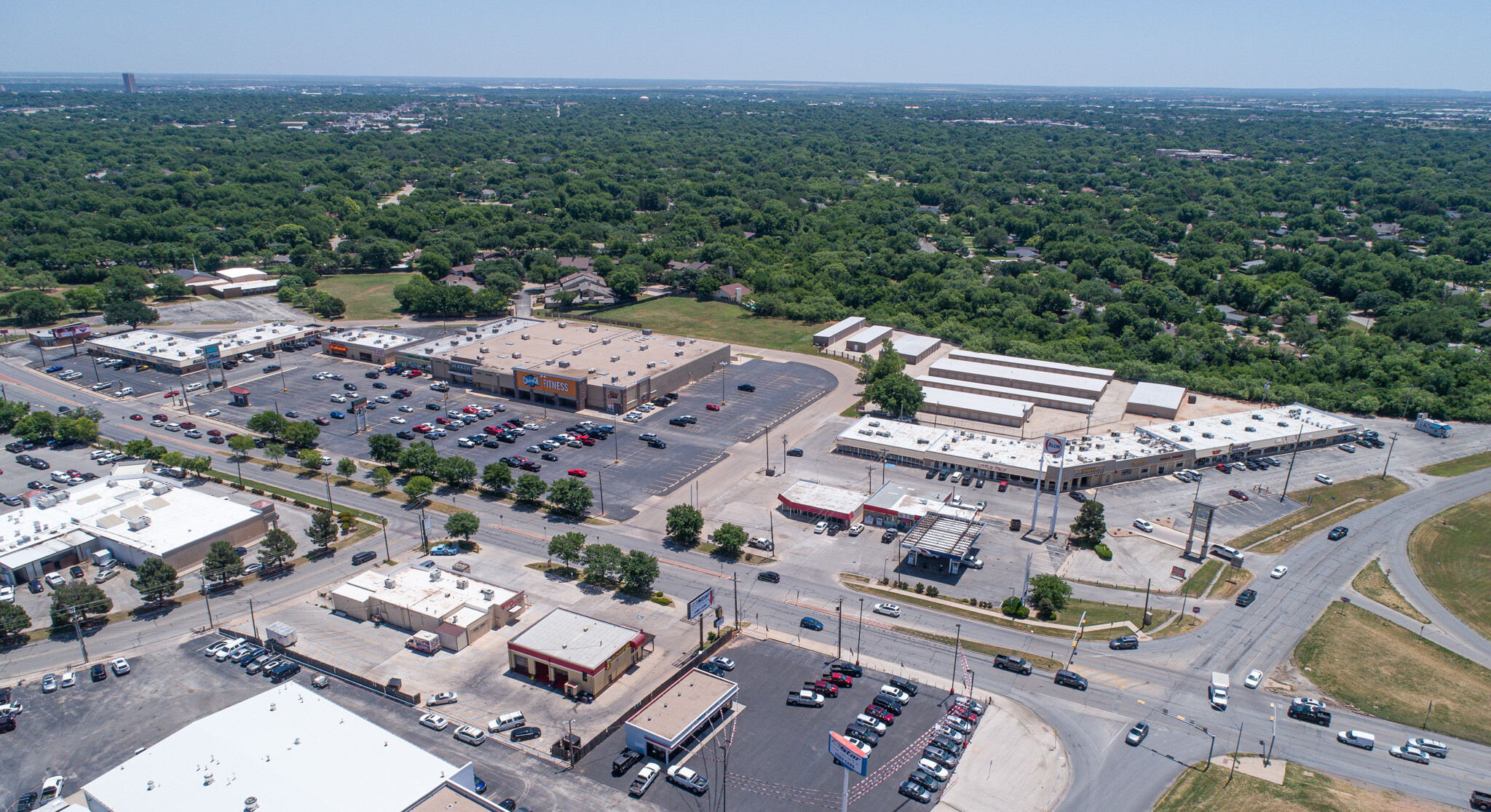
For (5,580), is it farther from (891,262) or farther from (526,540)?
(891,262)

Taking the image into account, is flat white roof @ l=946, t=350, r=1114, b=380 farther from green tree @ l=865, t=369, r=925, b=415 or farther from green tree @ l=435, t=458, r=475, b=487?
green tree @ l=435, t=458, r=475, b=487

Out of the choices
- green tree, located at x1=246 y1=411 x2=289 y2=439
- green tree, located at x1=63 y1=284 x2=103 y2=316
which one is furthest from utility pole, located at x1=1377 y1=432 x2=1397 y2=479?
green tree, located at x1=63 y1=284 x2=103 y2=316

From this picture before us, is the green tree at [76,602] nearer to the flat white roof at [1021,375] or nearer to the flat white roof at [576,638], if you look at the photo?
the flat white roof at [576,638]

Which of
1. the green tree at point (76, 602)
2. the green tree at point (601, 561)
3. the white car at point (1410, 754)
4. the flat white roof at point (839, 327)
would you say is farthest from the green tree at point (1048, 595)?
the flat white roof at point (839, 327)

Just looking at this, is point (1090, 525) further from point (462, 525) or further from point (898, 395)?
point (462, 525)

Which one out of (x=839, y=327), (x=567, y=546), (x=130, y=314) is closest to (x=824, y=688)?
(x=567, y=546)

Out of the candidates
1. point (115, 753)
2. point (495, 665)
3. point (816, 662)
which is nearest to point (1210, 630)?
point (816, 662)
